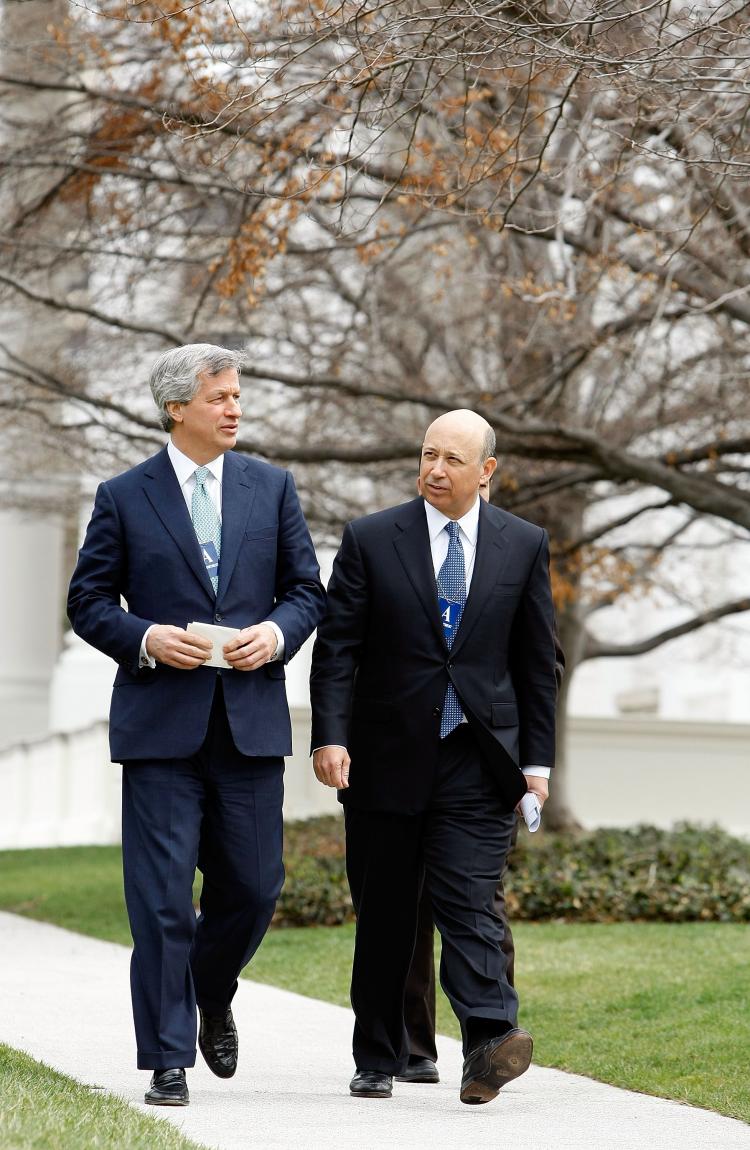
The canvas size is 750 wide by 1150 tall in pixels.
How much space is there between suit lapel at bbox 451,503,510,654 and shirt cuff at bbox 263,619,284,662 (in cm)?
53

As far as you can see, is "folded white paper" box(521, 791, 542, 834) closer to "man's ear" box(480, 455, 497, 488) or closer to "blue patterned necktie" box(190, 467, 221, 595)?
"man's ear" box(480, 455, 497, 488)

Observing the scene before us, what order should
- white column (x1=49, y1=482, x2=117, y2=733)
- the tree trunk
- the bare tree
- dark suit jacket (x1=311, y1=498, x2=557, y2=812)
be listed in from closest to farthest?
dark suit jacket (x1=311, y1=498, x2=557, y2=812), the bare tree, the tree trunk, white column (x1=49, y1=482, x2=117, y2=733)

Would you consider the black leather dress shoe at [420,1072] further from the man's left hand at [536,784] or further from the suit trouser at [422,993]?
the man's left hand at [536,784]

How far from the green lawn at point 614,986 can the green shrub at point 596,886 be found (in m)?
0.25

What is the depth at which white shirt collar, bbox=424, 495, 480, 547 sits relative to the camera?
17.9ft

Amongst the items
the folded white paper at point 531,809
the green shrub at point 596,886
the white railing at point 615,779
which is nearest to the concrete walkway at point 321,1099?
the folded white paper at point 531,809

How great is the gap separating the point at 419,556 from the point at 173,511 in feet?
2.57

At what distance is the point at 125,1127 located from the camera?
4266mm

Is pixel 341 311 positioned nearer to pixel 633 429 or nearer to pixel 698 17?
pixel 633 429

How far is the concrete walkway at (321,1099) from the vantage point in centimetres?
464

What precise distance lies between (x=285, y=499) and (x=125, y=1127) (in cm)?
207

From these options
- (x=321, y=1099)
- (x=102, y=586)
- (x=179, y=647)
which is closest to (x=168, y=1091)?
(x=321, y=1099)

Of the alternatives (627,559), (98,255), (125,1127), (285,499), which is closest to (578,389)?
(627,559)

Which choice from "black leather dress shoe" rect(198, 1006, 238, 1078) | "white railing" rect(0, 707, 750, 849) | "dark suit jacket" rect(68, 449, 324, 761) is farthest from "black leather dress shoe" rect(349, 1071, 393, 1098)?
"white railing" rect(0, 707, 750, 849)
